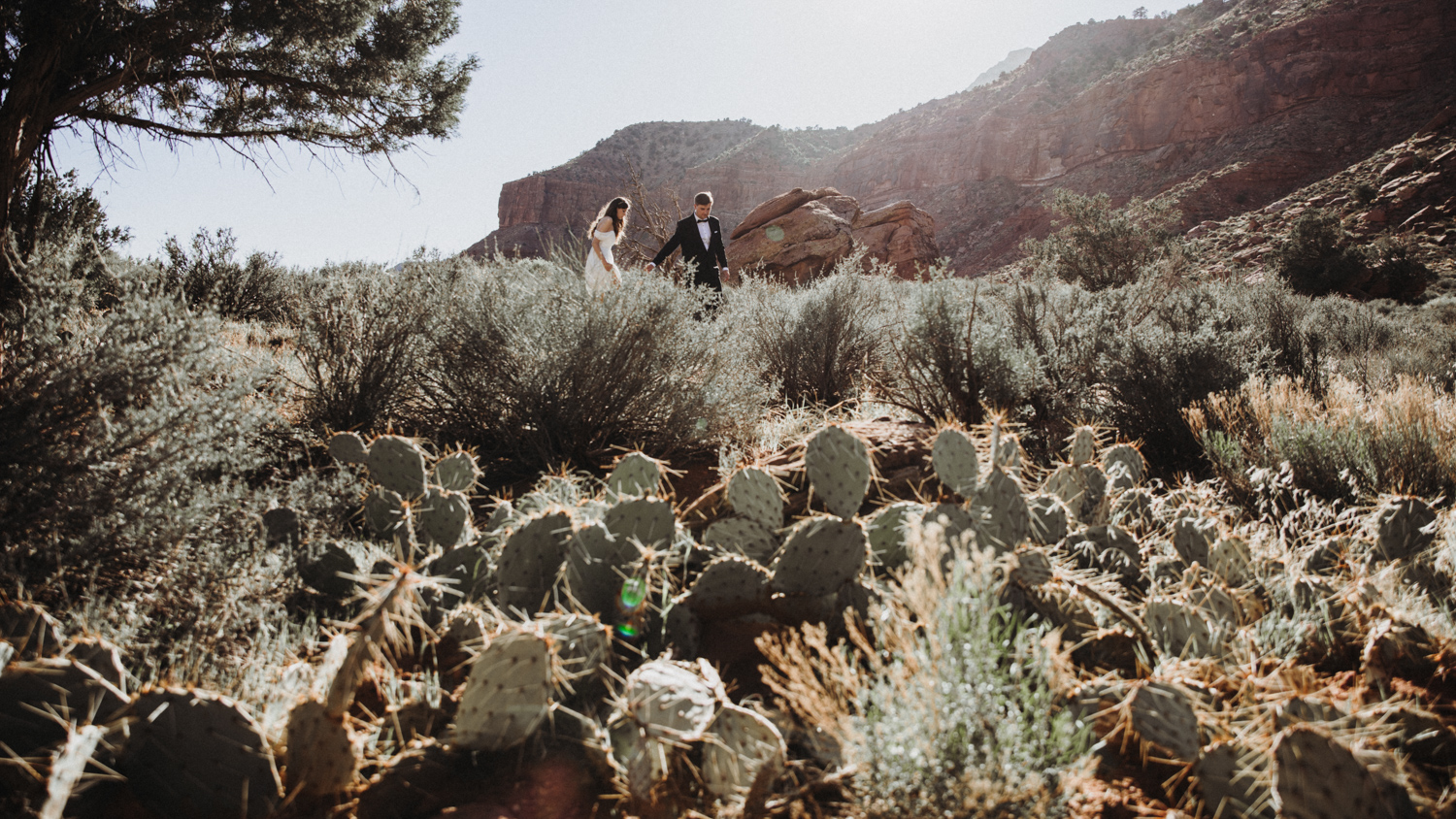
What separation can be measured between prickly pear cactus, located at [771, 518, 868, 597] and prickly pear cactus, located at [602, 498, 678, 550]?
362mm

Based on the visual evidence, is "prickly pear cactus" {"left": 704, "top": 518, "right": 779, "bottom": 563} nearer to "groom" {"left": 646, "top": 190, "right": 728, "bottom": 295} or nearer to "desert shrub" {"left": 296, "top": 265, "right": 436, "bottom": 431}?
"desert shrub" {"left": 296, "top": 265, "right": 436, "bottom": 431}

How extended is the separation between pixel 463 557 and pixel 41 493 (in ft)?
4.10

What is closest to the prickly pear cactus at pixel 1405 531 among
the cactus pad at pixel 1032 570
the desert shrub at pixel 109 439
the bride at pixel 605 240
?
the cactus pad at pixel 1032 570

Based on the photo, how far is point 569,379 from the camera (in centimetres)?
→ 379

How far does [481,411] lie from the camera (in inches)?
153

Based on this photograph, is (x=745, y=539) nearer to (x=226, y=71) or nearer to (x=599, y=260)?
(x=599, y=260)

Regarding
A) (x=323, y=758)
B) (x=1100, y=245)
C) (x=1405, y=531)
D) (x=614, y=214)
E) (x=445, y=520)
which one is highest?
(x=614, y=214)

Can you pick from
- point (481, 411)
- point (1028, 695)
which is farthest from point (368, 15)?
point (1028, 695)

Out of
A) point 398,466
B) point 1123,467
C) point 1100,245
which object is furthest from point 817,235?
point 398,466

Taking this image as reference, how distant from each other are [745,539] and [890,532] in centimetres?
49

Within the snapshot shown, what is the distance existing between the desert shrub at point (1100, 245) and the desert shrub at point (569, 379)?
14.8 meters

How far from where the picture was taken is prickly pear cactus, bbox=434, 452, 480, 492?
260cm

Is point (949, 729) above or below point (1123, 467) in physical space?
above

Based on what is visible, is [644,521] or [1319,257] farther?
[1319,257]
